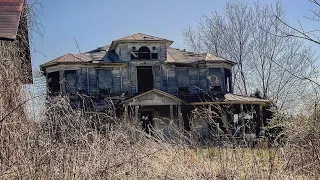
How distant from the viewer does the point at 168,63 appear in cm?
2836

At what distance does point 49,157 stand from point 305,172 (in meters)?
3.97

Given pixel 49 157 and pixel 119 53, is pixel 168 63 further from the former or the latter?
pixel 49 157

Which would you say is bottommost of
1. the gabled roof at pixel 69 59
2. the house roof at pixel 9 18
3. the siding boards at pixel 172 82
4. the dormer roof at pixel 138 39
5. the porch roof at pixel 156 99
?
the porch roof at pixel 156 99

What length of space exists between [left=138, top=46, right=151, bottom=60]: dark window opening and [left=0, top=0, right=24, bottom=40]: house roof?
907 inches

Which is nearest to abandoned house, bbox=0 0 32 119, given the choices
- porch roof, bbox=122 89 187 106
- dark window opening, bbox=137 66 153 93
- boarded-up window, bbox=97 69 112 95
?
porch roof, bbox=122 89 187 106

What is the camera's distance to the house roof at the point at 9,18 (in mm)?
4160

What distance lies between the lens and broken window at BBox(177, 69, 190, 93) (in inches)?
1118

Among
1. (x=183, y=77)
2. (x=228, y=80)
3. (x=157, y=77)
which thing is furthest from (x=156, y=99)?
(x=228, y=80)

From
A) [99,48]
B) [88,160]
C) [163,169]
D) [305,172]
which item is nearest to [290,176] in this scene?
[305,172]

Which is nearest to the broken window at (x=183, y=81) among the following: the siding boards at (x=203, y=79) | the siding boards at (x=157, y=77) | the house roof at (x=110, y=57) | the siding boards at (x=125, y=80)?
the house roof at (x=110, y=57)

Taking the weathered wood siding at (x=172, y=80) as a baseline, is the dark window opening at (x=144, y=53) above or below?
above

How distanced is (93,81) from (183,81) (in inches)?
241

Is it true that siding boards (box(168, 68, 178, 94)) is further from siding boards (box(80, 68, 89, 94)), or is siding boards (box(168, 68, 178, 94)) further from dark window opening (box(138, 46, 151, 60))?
siding boards (box(80, 68, 89, 94))

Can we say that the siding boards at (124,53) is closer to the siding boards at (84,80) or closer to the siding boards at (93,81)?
the siding boards at (93,81)
